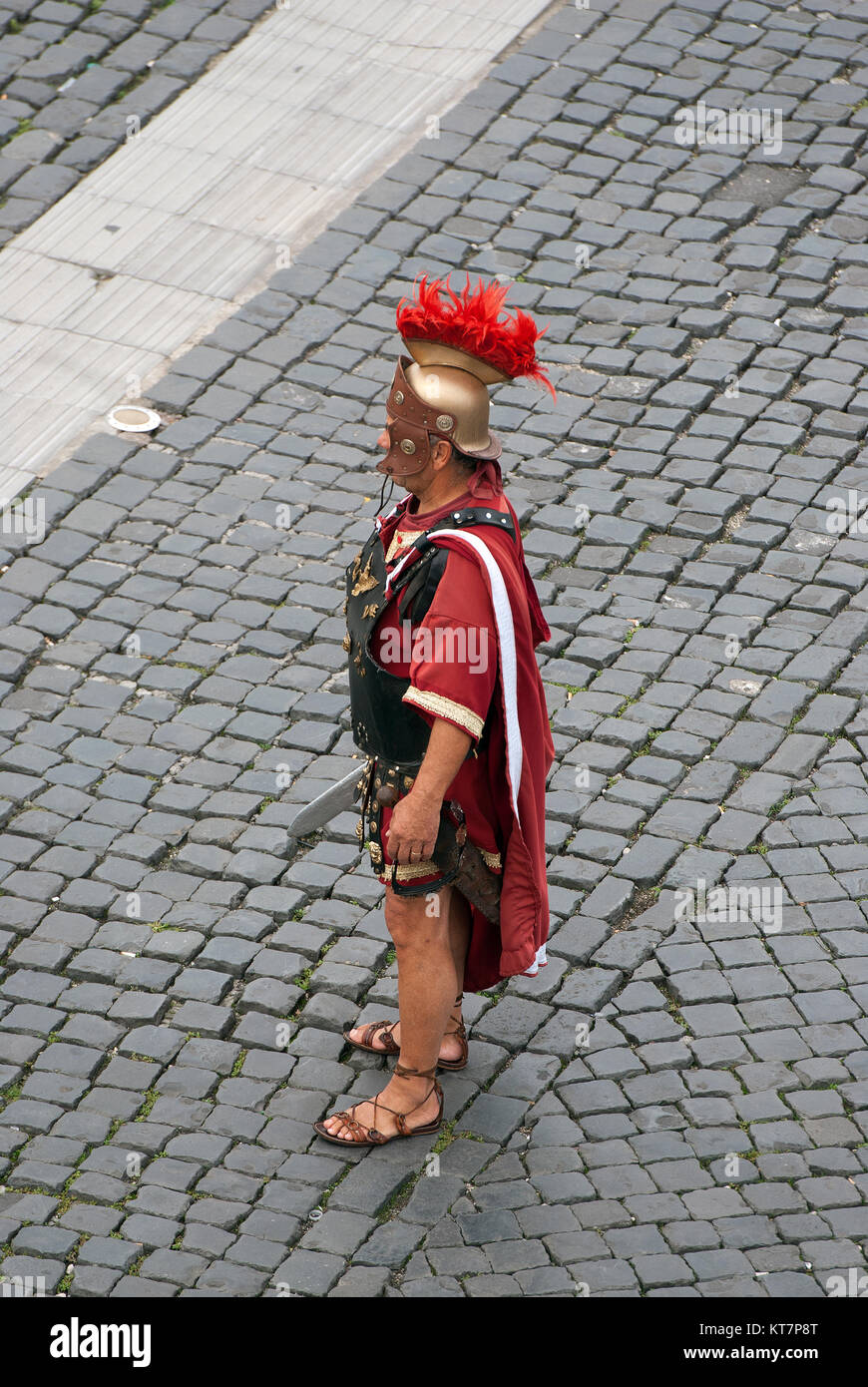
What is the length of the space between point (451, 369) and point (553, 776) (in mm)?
2039

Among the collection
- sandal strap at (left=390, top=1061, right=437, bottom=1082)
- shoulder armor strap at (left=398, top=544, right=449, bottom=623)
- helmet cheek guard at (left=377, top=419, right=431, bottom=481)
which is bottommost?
sandal strap at (left=390, top=1061, right=437, bottom=1082)

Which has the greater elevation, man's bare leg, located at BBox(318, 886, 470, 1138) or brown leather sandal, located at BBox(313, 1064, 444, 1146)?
man's bare leg, located at BBox(318, 886, 470, 1138)

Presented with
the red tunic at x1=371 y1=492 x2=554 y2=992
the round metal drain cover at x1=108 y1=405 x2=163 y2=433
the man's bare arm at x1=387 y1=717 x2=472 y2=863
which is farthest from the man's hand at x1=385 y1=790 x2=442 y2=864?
the round metal drain cover at x1=108 y1=405 x2=163 y2=433

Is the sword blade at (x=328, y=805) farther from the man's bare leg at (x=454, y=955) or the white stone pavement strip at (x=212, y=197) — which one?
the white stone pavement strip at (x=212, y=197)

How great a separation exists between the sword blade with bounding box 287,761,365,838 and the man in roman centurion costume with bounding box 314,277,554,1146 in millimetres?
247

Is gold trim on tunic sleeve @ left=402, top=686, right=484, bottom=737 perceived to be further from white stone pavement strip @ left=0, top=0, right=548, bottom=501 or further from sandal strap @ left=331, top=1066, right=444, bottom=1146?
white stone pavement strip @ left=0, top=0, right=548, bottom=501

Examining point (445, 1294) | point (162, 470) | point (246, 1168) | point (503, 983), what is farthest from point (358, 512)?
point (445, 1294)

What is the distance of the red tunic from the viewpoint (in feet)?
14.5

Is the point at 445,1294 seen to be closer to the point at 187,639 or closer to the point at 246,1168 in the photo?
the point at 246,1168

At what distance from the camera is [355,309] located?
8.32 m

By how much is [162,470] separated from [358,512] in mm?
908

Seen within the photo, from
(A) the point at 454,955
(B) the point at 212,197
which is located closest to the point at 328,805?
(A) the point at 454,955

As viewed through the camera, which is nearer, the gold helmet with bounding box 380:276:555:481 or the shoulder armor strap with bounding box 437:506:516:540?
the gold helmet with bounding box 380:276:555:481

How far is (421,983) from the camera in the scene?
4789 mm
